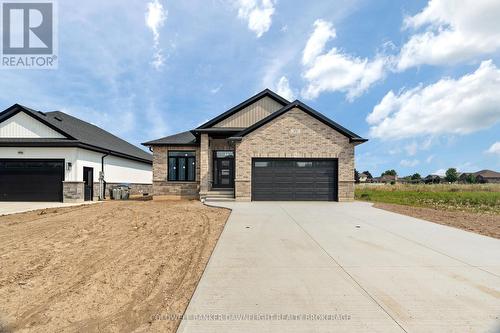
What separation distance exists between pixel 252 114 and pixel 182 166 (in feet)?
19.9

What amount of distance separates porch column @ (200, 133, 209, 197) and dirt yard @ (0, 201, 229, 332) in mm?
7969

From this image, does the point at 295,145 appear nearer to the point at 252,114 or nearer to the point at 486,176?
the point at 252,114

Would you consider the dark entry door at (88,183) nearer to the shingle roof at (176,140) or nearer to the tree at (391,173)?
the shingle roof at (176,140)

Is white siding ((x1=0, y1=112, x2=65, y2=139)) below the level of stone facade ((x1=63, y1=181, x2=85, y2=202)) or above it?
above

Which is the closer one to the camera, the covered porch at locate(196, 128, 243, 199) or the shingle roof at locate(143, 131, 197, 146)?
the covered porch at locate(196, 128, 243, 199)

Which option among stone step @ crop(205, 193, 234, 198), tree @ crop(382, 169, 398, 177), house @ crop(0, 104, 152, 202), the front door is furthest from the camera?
tree @ crop(382, 169, 398, 177)

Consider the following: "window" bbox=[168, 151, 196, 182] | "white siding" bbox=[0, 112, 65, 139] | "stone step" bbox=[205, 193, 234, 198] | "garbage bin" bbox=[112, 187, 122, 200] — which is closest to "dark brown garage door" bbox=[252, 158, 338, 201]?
"stone step" bbox=[205, 193, 234, 198]

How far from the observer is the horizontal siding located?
17.8m

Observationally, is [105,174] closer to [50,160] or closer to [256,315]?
[50,160]

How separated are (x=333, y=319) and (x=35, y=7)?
17.6 metres

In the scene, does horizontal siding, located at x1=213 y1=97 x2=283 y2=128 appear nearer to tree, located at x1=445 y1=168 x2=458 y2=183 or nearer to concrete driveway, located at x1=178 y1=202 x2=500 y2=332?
concrete driveway, located at x1=178 y1=202 x2=500 y2=332

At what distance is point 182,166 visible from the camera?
17.9 m

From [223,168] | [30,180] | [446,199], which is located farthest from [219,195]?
[446,199]

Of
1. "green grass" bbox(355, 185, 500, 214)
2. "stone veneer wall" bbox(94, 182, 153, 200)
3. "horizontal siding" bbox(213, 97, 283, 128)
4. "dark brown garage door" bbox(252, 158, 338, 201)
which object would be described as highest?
"horizontal siding" bbox(213, 97, 283, 128)
